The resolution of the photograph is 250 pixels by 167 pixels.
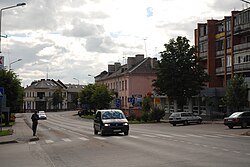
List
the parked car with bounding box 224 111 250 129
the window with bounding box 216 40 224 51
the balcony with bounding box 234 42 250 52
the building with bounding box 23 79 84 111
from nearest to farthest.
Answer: the parked car with bounding box 224 111 250 129 → the balcony with bounding box 234 42 250 52 → the window with bounding box 216 40 224 51 → the building with bounding box 23 79 84 111

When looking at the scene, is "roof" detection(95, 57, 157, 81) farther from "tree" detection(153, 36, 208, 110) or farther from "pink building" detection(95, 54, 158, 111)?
"tree" detection(153, 36, 208, 110)

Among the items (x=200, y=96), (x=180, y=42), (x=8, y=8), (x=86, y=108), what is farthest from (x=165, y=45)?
(x=86, y=108)

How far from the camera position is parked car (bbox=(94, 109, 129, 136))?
31.6 meters

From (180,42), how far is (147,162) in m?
48.8

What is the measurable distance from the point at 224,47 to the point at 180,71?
33.6 feet

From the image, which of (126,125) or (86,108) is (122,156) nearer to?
(126,125)

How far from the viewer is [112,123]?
31.5 meters

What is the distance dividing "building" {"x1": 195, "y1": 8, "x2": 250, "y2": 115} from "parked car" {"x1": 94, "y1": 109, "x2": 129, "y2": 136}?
3103 cm

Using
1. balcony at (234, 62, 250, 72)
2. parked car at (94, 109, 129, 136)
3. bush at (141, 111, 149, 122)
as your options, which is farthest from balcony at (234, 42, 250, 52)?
parked car at (94, 109, 129, 136)

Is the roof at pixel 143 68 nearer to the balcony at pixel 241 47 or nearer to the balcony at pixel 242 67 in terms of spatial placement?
the balcony at pixel 242 67

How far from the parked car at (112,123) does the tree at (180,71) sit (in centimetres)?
3016

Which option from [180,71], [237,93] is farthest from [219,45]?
[237,93]

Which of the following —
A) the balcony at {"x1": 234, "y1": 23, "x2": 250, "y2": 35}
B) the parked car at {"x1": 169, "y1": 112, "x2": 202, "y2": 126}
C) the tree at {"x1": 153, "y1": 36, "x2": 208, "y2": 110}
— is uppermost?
the balcony at {"x1": 234, "y1": 23, "x2": 250, "y2": 35}

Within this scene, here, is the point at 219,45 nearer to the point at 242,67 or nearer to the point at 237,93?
the point at 242,67
